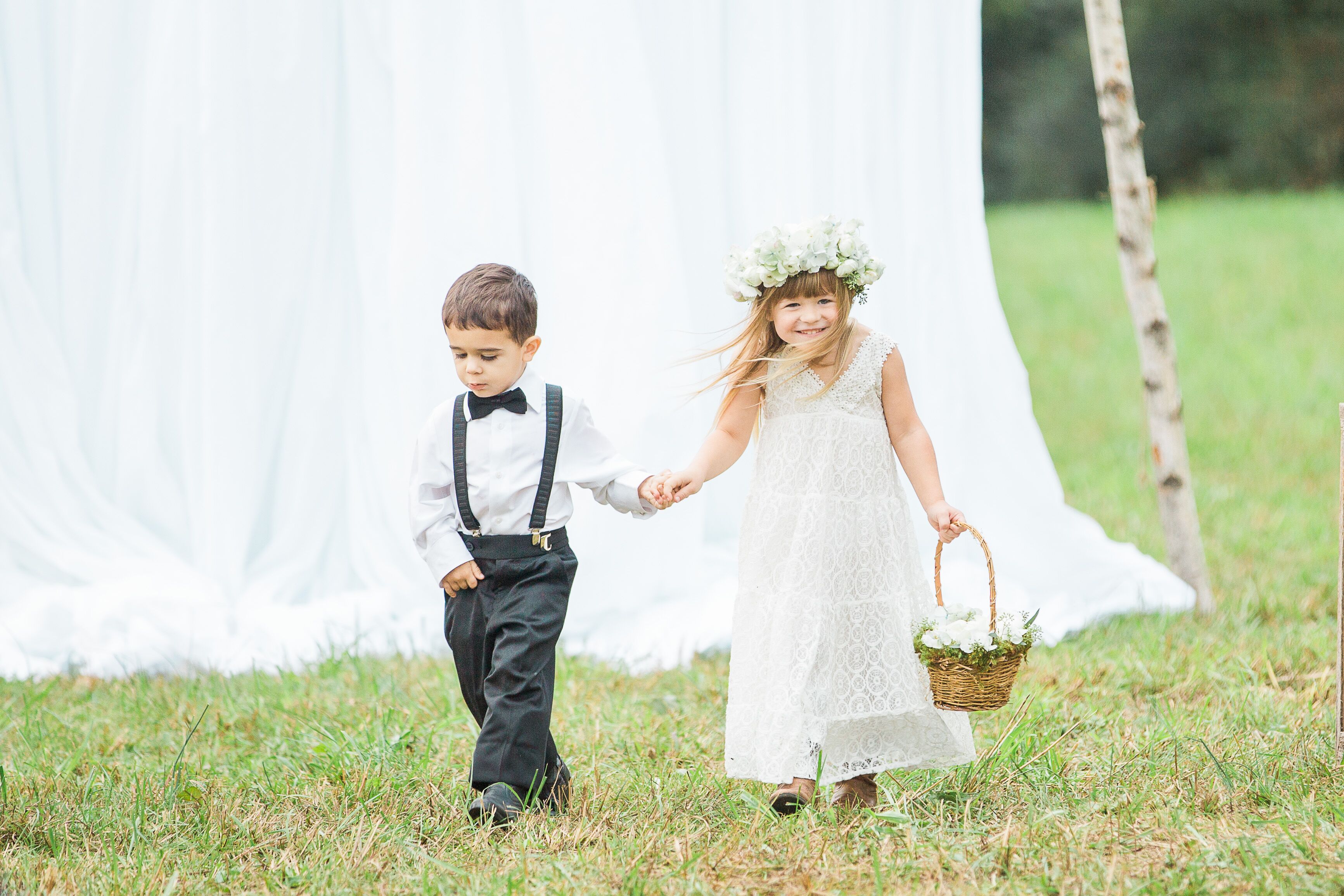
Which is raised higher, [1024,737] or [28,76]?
[28,76]

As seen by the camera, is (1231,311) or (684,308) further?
(1231,311)

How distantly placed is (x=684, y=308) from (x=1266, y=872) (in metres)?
2.53

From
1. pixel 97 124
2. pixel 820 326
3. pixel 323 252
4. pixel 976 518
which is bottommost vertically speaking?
pixel 976 518

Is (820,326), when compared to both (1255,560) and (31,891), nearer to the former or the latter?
(31,891)

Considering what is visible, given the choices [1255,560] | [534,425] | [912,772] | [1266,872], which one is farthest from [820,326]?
[1255,560]

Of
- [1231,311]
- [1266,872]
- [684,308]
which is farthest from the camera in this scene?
[1231,311]

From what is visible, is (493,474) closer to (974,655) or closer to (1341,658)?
(974,655)

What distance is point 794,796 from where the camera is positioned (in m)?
2.46

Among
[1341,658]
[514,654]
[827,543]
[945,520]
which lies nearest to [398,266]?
[514,654]

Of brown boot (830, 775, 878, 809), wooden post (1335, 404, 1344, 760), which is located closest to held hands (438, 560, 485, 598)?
brown boot (830, 775, 878, 809)

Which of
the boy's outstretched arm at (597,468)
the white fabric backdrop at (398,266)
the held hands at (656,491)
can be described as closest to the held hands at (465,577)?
the boy's outstretched arm at (597,468)

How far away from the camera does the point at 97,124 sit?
429cm

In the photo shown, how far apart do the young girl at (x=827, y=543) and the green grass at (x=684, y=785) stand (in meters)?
0.11

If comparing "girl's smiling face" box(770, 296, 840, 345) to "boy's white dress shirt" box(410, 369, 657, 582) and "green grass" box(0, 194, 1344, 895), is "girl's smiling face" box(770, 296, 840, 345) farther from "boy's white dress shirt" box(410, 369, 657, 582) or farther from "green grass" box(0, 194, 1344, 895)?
"green grass" box(0, 194, 1344, 895)
